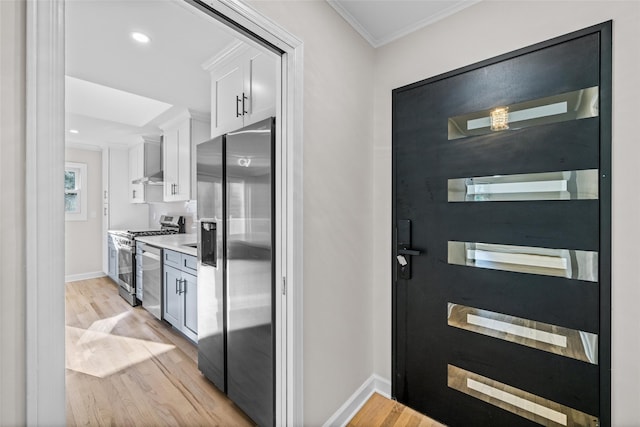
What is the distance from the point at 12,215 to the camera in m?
0.64

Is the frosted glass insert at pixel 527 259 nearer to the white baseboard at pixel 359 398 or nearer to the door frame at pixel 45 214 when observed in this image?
the white baseboard at pixel 359 398

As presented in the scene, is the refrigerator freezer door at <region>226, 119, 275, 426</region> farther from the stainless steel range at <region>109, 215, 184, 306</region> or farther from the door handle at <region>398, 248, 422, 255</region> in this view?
the stainless steel range at <region>109, 215, 184, 306</region>

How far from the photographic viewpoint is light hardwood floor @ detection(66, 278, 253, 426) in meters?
1.77

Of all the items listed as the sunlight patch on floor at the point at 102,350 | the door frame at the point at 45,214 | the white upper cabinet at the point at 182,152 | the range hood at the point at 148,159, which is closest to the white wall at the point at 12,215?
the door frame at the point at 45,214

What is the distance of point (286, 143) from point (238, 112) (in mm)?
712

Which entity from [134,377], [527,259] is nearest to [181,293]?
[134,377]

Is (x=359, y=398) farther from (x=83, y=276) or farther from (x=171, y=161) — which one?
(x=83, y=276)

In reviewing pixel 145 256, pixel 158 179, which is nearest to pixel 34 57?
pixel 145 256

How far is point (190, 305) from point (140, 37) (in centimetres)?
213

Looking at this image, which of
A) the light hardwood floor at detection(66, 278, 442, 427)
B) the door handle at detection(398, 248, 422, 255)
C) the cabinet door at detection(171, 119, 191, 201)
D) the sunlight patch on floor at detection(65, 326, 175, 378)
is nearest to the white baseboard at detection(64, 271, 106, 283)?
the light hardwood floor at detection(66, 278, 442, 427)

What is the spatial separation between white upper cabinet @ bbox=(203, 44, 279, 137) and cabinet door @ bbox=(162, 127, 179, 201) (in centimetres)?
156

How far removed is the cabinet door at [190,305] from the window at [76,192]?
2.97 m
